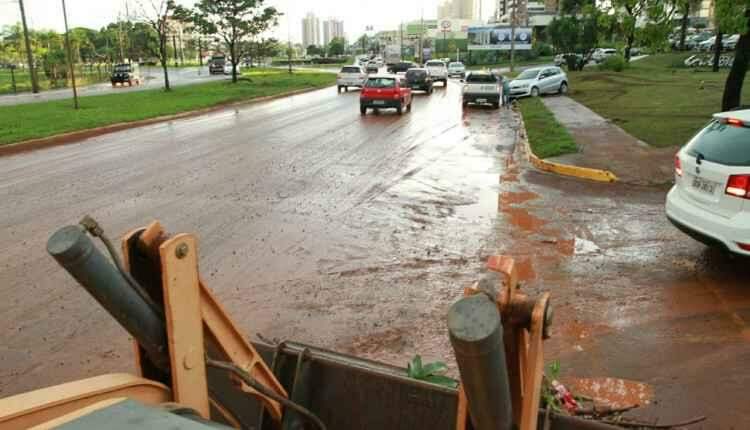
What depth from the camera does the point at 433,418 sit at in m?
2.70

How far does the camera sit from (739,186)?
18.7ft

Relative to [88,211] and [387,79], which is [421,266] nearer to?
[88,211]

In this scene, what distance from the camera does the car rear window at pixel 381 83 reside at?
25000mm

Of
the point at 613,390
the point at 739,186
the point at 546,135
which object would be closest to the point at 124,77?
the point at 546,135

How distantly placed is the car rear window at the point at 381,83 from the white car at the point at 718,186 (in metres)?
18.9

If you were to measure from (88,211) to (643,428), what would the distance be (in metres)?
8.14

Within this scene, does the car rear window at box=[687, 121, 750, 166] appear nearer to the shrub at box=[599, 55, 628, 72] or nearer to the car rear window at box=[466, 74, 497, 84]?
the car rear window at box=[466, 74, 497, 84]

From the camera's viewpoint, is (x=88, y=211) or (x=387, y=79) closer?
(x=88, y=211)

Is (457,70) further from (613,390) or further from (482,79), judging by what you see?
(613,390)

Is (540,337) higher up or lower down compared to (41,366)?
higher up

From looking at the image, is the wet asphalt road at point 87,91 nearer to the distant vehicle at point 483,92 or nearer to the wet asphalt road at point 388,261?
the distant vehicle at point 483,92

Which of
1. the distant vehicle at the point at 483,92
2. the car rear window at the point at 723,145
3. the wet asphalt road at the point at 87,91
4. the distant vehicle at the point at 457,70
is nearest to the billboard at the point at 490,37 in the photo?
the distant vehicle at the point at 457,70

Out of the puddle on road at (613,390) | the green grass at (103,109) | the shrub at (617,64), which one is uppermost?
the shrub at (617,64)

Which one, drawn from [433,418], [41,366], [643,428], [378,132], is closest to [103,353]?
[41,366]
